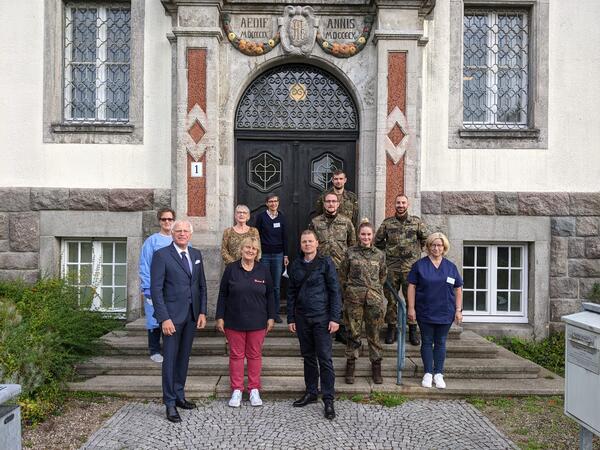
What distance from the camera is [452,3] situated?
8.33 meters

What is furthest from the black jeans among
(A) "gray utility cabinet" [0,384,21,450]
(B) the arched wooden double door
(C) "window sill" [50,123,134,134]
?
(C) "window sill" [50,123,134,134]

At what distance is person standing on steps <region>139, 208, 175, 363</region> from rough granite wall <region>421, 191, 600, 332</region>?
3.96 meters

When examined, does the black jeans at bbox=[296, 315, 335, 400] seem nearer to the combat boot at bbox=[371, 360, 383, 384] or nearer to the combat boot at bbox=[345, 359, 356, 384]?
the combat boot at bbox=[345, 359, 356, 384]

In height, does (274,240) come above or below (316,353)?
above

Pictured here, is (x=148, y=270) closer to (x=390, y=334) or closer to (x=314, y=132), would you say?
(x=390, y=334)

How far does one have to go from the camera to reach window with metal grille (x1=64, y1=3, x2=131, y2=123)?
8531 mm

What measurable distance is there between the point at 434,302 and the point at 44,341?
4.13m

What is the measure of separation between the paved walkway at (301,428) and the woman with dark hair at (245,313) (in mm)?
283

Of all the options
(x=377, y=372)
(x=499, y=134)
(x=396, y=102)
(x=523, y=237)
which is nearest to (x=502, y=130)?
(x=499, y=134)

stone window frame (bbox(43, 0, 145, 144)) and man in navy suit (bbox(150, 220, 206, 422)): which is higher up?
stone window frame (bbox(43, 0, 145, 144))

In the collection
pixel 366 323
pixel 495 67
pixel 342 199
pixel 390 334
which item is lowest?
pixel 390 334

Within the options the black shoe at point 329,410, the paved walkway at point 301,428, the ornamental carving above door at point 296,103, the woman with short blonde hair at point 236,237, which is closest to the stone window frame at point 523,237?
the ornamental carving above door at point 296,103

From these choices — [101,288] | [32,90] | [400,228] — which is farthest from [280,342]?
[32,90]

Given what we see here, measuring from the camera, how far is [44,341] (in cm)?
561
